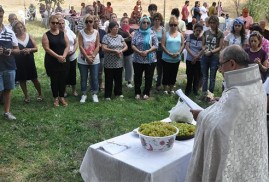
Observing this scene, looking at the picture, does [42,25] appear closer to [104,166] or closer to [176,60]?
[176,60]

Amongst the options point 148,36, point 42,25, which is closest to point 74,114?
point 148,36

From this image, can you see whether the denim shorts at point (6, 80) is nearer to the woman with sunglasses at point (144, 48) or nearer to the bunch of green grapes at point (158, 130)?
the woman with sunglasses at point (144, 48)

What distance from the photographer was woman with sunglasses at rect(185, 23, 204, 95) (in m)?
7.46

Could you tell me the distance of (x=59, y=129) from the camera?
5961 millimetres

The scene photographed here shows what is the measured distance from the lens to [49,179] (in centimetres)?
448

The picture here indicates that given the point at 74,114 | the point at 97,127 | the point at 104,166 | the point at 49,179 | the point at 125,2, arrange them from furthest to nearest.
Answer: the point at 125,2, the point at 74,114, the point at 97,127, the point at 49,179, the point at 104,166

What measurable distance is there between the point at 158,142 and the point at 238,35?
447 cm

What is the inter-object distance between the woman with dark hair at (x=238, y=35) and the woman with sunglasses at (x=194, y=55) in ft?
1.94

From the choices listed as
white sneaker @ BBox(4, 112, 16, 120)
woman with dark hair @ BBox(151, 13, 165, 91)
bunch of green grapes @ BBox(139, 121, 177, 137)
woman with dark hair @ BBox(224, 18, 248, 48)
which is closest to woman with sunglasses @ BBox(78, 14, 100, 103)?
woman with dark hair @ BBox(151, 13, 165, 91)

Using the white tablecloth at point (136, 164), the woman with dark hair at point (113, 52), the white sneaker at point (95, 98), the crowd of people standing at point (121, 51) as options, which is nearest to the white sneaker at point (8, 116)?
the crowd of people standing at point (121, 51)

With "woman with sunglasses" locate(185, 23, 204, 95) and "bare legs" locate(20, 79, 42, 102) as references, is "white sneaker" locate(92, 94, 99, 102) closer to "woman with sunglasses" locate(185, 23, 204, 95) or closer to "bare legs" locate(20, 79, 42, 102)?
"bare legs" locate(20, 79, 42, 102)

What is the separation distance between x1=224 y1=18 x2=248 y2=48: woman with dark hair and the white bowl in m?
4.18

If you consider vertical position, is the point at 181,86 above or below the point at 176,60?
below

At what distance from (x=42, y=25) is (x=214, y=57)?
15.6 meters
